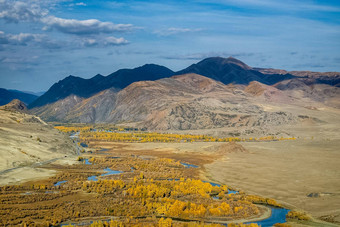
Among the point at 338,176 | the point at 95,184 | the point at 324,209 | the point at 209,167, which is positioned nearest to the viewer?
the point at 324,209

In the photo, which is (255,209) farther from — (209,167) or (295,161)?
(295,161)

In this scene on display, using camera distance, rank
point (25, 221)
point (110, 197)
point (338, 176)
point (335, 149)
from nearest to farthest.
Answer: point (25, 221) → point (110, 197) → point (338, 176) → point (335, 149)

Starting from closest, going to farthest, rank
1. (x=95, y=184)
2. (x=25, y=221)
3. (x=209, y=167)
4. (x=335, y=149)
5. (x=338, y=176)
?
1. (x=25, y=221)
2. (x=95, y=184)
3. (x=338, y=176)
4. (x=209, y=167)
5. (x=335, y=149)

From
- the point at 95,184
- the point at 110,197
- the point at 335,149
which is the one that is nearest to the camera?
the point at 110,197

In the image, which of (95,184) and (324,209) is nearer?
(324,209)

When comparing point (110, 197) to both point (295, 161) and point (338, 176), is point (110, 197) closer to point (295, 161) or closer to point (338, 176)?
point (338, 176)

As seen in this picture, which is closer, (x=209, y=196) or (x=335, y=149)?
(x=209, y=196)

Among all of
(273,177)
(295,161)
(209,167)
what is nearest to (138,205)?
(273,177)

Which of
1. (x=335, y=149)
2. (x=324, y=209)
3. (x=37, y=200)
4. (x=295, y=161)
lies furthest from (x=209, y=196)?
(x=335, y=149)
